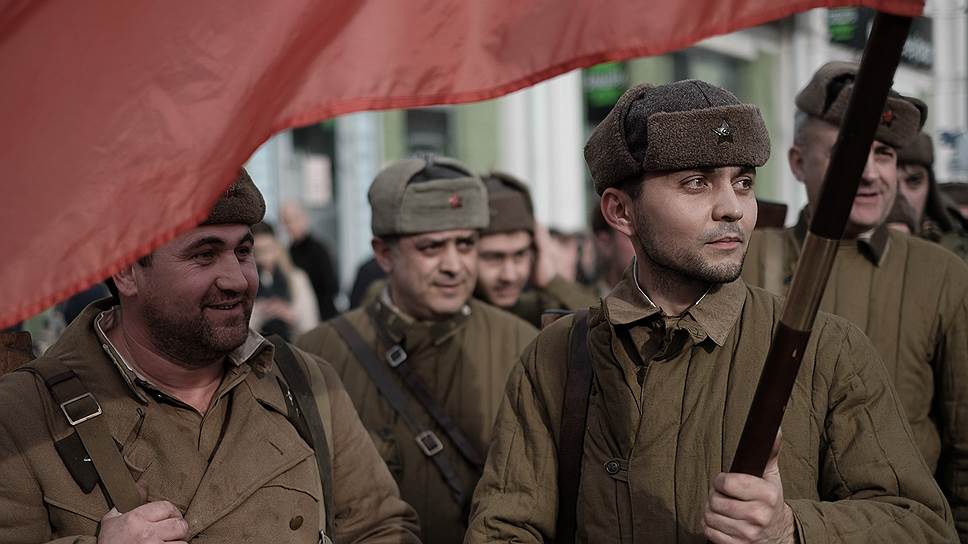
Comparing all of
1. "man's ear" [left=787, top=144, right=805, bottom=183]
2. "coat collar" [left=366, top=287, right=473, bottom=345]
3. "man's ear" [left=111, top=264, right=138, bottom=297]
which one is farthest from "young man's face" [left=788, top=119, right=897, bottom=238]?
"man's ear" [left=111, top=264, right=138, bottom=297]

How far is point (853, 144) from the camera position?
7.65 ft

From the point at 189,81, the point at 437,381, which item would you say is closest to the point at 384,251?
the point at 437,381

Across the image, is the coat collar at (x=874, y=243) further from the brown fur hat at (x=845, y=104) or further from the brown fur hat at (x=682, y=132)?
the brown fur hat at (x=682, y=132)

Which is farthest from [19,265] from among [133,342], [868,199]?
[868,199]

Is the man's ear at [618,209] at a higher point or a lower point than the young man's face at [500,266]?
higher

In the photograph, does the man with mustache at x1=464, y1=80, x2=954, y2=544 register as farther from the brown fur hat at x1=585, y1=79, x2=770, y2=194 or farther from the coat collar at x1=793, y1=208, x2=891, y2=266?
the coat collar at x1=793, y1=208, x2=891, y2=266

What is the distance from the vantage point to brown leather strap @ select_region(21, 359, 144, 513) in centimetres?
332

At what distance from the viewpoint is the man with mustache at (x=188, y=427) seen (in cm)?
329

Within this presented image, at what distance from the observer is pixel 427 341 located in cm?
541

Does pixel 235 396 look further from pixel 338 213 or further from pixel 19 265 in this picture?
pixel 338 213

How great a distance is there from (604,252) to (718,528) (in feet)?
16.6

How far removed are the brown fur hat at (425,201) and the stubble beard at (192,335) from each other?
1.91 metres

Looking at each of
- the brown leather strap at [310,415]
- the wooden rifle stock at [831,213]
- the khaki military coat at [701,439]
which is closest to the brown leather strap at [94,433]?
the brown leather strap at [310,415]

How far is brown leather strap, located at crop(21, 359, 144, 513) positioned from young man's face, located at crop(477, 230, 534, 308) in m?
3.22
